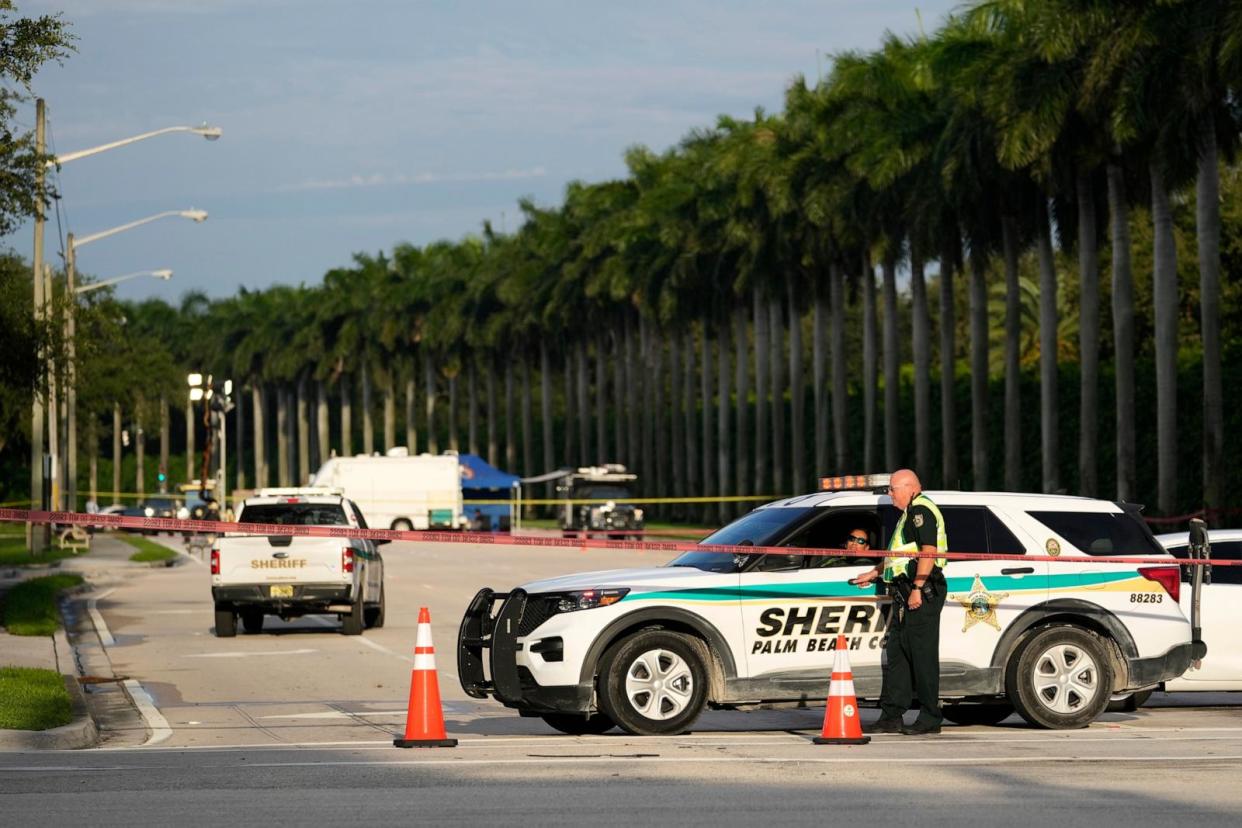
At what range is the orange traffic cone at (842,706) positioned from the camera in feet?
43.3

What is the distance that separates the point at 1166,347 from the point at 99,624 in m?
26.0

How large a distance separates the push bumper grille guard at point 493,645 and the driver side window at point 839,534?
6.65ft

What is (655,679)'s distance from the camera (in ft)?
45.3

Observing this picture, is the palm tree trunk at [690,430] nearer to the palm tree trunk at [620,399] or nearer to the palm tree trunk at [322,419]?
the palm tree trunk at [620,399]

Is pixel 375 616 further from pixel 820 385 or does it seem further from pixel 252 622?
pixel 820 385

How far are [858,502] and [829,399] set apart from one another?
68330 millimetres

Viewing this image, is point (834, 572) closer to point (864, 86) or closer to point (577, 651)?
point (577, 651)

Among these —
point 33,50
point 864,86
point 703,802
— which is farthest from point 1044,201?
point 703,802

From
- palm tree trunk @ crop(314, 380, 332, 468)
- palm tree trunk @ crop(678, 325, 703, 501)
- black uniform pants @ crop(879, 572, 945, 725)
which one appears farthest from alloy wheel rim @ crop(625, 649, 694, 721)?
palm tree trunk @ crop(314, 380, 332, 468)

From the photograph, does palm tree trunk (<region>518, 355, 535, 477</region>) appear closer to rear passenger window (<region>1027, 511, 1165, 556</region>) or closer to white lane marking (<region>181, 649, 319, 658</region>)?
white lane marking (<region>181, 649, 319, 658</region>)

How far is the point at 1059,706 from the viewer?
14.3 metres

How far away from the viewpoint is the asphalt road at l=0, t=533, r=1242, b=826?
1030 cm

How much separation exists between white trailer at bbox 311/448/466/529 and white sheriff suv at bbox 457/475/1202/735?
58828 mm

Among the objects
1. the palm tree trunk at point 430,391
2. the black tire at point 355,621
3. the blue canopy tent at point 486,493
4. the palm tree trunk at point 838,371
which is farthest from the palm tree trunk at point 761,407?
the black tire at point 355,621
